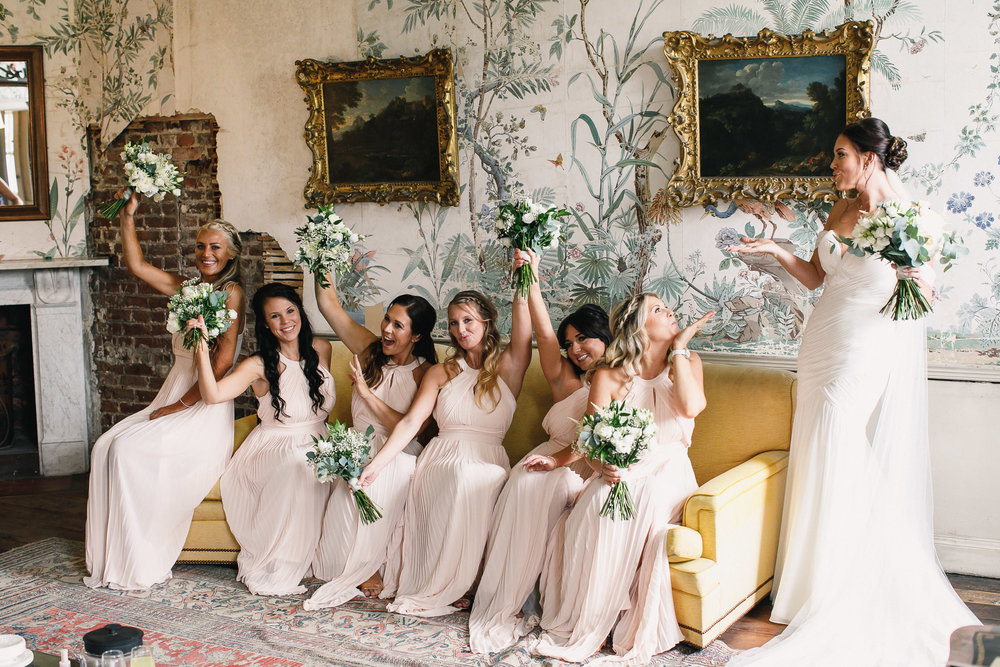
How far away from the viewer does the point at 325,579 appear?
4.56 meters

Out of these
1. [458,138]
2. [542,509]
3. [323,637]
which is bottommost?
[323,637]

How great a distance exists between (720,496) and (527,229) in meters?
1.54

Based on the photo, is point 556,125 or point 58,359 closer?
point 556,125

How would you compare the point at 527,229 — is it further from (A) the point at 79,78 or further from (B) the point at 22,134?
(B) the point at 22,134

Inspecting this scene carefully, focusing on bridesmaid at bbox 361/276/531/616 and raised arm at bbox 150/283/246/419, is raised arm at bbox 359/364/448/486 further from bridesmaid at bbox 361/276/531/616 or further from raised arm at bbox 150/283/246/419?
raised arm at bbox 150/283/246/419

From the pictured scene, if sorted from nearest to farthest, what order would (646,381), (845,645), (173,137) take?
(845,645) < (646,381) < (173,137)

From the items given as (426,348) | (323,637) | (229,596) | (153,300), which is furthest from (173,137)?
(323,637)


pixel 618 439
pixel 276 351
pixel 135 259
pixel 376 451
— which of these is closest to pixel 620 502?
pixel 618 439

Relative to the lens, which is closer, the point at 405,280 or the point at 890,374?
the point at 890,374

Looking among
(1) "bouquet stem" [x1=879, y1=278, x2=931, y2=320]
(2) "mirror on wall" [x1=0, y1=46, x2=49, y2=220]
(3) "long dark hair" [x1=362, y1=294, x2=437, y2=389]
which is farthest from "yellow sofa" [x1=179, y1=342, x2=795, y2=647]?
(2) "mirror on wall" [x1=0, y1=46, x2=49, y2=220]

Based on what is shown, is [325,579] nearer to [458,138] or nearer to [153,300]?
[458,138]

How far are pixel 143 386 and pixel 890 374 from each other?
5175 mm

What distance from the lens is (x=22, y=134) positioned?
661 cm

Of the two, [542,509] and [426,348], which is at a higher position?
[426,348]
